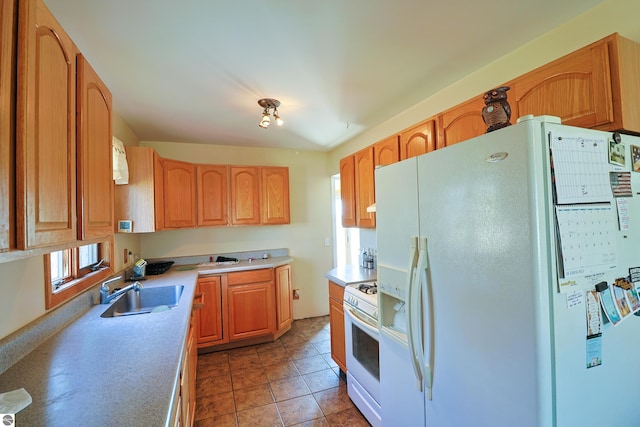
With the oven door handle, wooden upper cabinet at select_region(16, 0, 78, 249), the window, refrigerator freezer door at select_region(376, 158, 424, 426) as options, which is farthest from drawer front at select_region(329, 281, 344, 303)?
wooden upper cabinet at select_region(16, 0, 78, 249)

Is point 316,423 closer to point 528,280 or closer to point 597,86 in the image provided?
point 528,280

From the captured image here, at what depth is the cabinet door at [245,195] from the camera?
352 cm

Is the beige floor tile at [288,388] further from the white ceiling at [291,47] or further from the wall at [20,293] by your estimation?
the white ceiling at [291,47]

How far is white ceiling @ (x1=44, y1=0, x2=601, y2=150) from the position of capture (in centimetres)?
135

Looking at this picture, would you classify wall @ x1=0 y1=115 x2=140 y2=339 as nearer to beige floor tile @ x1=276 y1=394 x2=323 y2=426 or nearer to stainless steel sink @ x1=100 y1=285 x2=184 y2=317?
stainless steel sink @ x1=100 y1=285 x2=184 y2=317

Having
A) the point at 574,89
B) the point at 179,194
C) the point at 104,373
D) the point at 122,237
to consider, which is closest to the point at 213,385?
the point at 122,237

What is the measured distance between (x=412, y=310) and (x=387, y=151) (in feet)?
4.45

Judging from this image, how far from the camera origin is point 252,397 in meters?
2.36

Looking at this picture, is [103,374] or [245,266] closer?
[103,374]

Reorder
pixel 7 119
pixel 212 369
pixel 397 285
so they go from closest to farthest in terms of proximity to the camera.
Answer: pixel 7 119 < pixel 397 285 < pixel 212 369

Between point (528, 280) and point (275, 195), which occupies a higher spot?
point (275, 195)

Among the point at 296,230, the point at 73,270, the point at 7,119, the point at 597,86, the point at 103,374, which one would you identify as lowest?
the point at 103,374

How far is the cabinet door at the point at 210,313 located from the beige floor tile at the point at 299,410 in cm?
120

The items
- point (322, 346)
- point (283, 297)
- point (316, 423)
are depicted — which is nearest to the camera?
point (316, 423)
